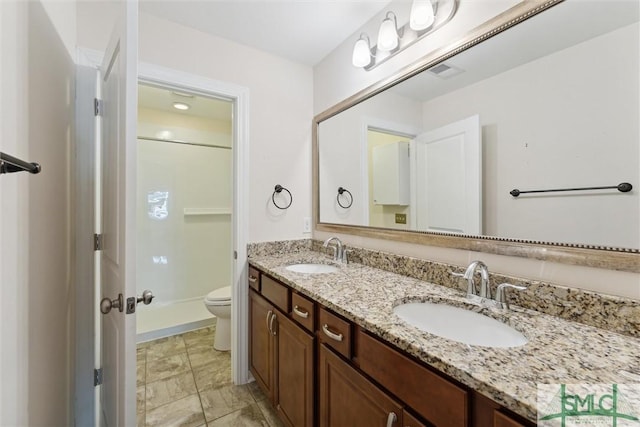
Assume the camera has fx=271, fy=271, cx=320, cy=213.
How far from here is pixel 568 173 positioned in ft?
3.00

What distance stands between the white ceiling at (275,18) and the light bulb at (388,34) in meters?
0.16

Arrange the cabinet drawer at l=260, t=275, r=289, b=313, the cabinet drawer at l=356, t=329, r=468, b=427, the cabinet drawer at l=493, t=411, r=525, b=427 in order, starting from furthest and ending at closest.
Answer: the cabinet drawer at l=260, t=275, r=289, b=313 → the cabinet drawer at l=356, t=329, r=468, b=427 → the cabinet drawer at l=493, t=411, r=525, b=427

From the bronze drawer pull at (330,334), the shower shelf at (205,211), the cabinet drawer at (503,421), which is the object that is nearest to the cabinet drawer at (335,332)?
the bronze drawer pull at (330,334)

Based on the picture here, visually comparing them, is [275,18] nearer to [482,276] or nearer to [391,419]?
[482,276]

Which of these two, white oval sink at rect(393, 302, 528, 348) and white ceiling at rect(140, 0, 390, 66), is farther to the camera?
white ceiling at rect(140, 0, 390, 66)

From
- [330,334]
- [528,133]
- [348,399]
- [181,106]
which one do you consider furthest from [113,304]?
[181,106]

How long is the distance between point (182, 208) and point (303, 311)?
245 centimetres

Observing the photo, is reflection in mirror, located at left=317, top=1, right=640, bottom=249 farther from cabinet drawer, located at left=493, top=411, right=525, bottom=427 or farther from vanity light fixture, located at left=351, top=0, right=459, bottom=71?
cabinet drawer, located at left=493, top=411, right=525, bottom=427

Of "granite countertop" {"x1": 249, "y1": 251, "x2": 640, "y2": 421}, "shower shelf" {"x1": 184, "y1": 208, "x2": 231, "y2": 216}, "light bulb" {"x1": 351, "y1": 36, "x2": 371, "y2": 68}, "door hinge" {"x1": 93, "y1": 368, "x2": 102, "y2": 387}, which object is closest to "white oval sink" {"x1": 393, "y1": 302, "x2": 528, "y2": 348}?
"granite countertop" {"x1": 249, "y1": 251, "x2": 640, "y2": 421}

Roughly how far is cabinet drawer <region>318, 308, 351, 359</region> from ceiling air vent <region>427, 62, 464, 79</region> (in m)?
1.19

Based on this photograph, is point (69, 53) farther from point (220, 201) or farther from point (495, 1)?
point (220, 201)

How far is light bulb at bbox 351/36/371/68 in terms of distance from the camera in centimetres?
162

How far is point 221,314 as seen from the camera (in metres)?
2.26

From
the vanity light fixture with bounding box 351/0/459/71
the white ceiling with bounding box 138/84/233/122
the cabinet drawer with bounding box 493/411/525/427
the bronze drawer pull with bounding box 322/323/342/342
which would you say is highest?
the white ceiling with bounding box 138/84/233/122
